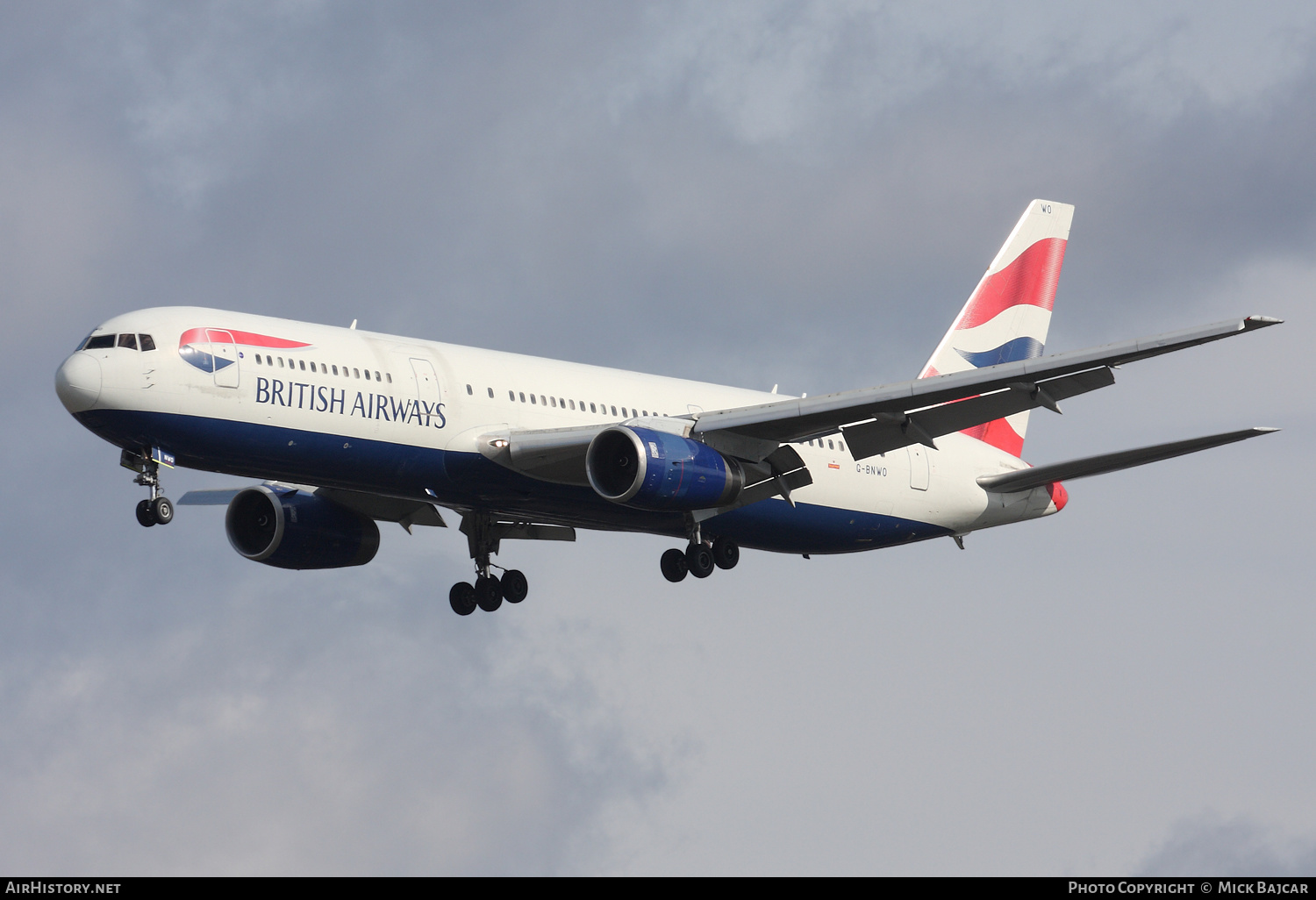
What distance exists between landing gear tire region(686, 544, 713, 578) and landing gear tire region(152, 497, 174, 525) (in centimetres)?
1260

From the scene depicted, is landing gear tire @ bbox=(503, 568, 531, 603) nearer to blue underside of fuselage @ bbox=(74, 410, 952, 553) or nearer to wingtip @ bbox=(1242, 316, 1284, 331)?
blue underside of fuselage @ bbox=(74, 410, 952, 553)

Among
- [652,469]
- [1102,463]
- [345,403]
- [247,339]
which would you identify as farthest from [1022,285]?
[247,339]

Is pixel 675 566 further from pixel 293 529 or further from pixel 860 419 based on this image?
pixel 293 529

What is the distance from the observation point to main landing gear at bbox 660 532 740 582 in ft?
133

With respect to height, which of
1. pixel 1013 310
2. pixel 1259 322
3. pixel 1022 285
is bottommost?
pixel 1259 322

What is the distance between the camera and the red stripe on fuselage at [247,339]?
112 feet

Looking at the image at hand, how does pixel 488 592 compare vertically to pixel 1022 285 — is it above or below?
below

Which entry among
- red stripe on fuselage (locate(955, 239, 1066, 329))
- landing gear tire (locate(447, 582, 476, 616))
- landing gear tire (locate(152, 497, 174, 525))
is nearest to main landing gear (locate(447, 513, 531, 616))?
landing gear tire (locate(447, 582, 476, 616))

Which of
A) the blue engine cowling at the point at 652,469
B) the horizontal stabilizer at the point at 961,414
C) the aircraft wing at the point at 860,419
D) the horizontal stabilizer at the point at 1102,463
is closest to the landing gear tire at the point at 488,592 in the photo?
the aircraft wing at the point at 860,419

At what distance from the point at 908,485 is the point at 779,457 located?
24.7 ft

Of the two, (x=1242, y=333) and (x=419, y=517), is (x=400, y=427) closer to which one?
(x=419, y=517)

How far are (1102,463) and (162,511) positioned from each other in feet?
72.8

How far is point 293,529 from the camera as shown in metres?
43.1

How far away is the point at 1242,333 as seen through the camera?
1217 inches
